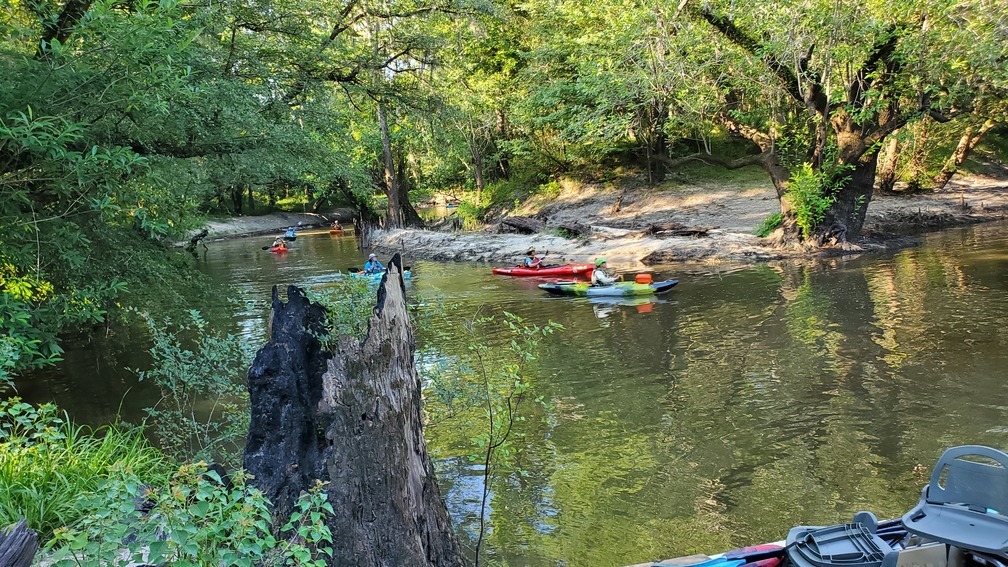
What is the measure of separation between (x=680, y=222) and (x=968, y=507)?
20312 millimetres

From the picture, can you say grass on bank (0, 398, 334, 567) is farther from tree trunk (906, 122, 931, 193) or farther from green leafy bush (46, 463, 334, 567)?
tree trunk (906, 122, 931, 193)

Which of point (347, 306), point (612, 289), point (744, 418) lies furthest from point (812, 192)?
point (347, 306)

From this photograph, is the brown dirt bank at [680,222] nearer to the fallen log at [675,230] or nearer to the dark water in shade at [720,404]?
the fallen log at [675,230]

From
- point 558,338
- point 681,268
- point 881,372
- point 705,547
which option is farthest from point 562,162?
point 705,547

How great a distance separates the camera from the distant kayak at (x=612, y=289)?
14.7m

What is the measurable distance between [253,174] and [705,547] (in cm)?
702

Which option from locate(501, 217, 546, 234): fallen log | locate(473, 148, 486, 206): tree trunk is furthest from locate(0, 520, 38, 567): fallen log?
locate(473, 148, 486, 206): tree trunk

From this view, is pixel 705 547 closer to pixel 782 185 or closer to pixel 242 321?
pixel 242 321

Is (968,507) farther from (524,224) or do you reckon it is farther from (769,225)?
(524,224)

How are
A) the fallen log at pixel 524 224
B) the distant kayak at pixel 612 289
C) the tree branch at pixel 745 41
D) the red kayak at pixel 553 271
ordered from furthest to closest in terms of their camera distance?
the fallen log at pixel 524 224
the red kayak at pixel 553 271
the tree branch at pixel 745 41
the distant kayak at pixel 612 289

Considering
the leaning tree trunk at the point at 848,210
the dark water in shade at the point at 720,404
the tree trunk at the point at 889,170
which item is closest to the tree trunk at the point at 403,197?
the dark water in shade at the point at 720,404

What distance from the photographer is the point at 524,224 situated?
26.0 meters

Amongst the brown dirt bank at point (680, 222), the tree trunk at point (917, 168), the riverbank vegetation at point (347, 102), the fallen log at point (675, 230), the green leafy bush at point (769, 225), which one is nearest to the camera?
the riverbank vegetation at point (347, 102)

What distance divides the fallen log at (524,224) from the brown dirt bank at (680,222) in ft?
1.77
